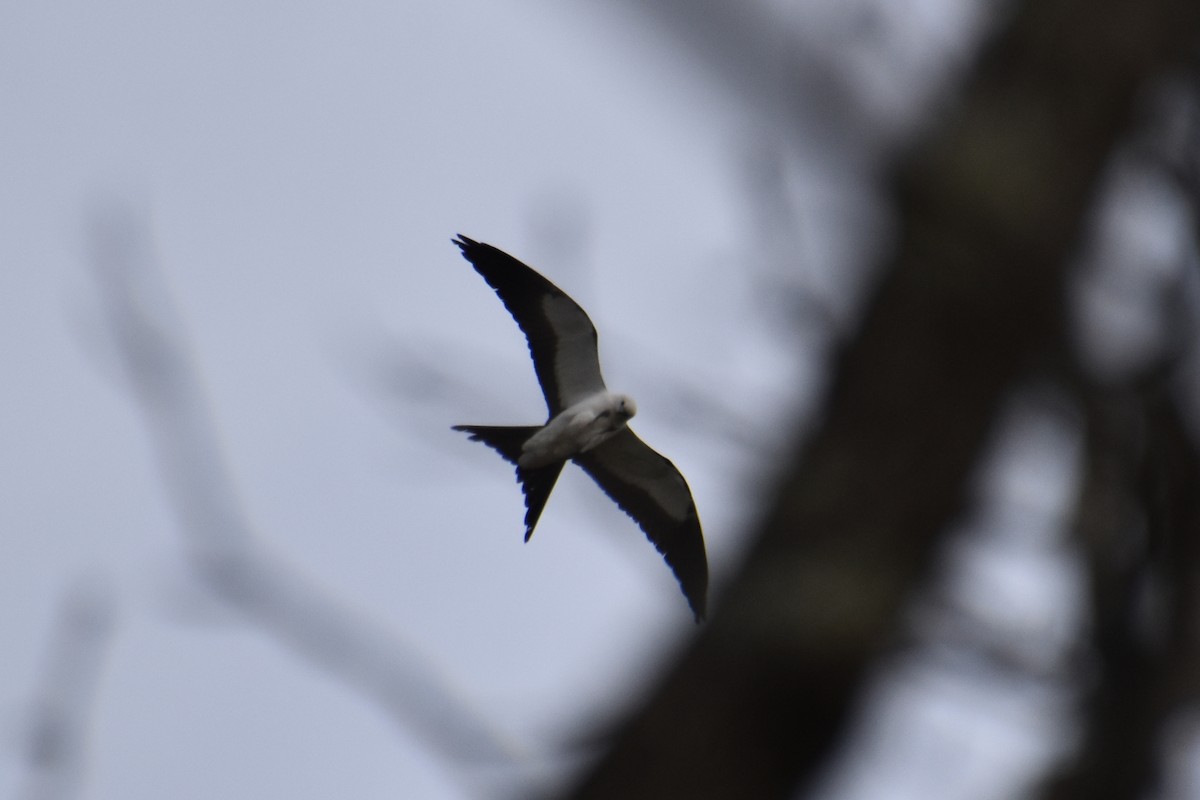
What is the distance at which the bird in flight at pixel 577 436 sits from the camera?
1778 millimetres

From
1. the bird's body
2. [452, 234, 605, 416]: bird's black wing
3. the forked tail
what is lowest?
the forked tail

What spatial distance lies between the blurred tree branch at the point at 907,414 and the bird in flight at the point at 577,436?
8.3 inches

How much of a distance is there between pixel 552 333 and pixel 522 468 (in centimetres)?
32

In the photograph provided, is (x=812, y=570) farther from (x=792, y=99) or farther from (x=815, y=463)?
(x=792, y=99)

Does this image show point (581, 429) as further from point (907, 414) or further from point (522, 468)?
A: point (907, 414)

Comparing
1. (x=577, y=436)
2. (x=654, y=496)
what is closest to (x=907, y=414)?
(x=654, y=496)

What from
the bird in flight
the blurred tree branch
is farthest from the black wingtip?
the blurred tree branch

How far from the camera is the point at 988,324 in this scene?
8.11 feet

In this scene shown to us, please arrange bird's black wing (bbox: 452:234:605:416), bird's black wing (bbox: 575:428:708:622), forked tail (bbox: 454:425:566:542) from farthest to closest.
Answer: bird's black wing (bbox: 575:428:708:622)
bird's black wing (bbox: 452:234:605:416)
forked tail (bbox: 454:425:566:542)

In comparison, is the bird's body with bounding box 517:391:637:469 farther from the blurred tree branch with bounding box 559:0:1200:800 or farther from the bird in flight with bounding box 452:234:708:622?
the blurred tree branch with bounding box 559:0:1200:800

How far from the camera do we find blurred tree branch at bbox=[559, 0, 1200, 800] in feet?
7.39

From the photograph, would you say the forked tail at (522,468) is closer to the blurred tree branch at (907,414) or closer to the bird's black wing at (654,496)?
the bird's black wing at (654,496)

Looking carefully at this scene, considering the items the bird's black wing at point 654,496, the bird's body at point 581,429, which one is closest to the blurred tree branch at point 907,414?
the bird's black wing at point 654,496

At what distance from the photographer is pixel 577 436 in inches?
70.2
